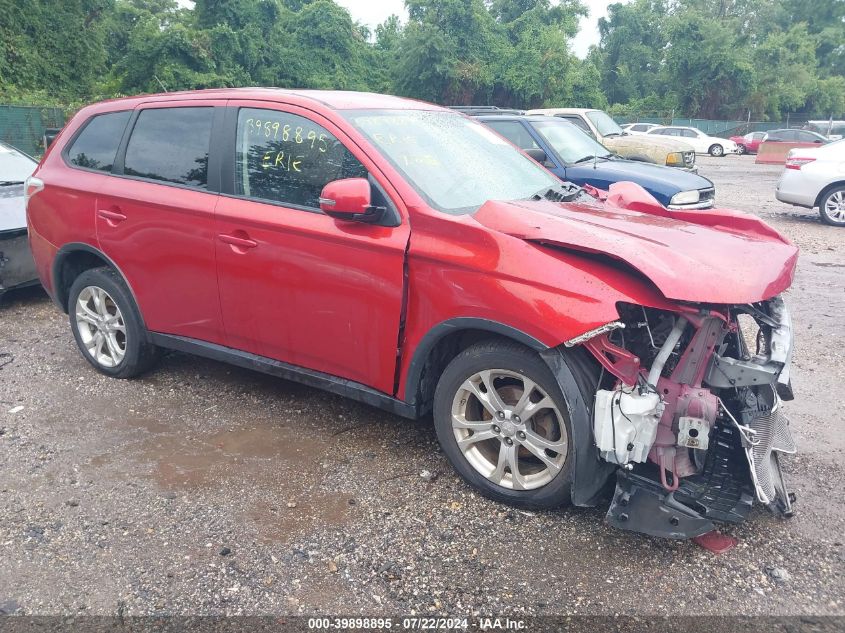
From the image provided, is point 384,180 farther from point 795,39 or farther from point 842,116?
point 842,116

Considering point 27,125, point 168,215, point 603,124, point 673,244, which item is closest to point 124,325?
point 168,215

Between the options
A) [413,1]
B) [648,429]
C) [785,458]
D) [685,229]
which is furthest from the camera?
[413,1]

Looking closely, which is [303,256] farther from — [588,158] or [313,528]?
[588,158]

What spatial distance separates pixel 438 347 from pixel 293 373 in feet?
3.12

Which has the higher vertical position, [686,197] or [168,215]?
[168,215]

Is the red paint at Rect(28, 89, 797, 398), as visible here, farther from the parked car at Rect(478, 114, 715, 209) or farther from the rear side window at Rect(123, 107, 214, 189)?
the parked car at Rect(478, 114, 715, 209)

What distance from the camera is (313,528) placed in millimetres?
3189

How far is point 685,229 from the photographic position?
11.1ft

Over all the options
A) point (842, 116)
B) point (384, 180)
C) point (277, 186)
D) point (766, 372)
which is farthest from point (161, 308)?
point (842, 116)

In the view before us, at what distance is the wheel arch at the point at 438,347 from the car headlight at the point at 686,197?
561 centimetres

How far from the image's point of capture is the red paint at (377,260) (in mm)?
Answer: 2932

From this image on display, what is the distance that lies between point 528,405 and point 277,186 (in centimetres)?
184

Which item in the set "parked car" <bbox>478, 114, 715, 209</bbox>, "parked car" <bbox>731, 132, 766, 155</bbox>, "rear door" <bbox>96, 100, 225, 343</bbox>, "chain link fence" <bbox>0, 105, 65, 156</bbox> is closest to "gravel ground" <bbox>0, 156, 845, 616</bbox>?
"rear door" <bbox>96, 100, 225, 343</bbox>

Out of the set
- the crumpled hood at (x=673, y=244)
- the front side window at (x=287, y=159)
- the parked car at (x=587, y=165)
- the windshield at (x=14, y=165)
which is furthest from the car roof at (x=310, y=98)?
the parked car at (x=587, y=165)
